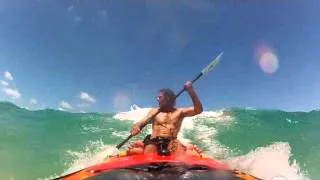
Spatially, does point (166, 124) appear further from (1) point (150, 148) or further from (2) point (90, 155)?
(2) point (90, 155)

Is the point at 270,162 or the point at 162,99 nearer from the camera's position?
the point at 162,99

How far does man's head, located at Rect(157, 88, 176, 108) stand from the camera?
2.20 meters

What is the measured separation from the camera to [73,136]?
2.25 metres

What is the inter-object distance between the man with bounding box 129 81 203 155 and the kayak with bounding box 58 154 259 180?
0.41 feet

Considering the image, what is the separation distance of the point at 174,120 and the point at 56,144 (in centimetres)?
42

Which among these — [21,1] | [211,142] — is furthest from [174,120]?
[21,1]

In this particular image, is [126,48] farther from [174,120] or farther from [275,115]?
[275,115]

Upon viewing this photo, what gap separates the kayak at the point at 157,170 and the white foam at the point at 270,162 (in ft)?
1.06

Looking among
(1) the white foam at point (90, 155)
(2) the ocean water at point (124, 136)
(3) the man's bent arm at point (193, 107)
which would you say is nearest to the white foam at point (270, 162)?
(2) the ocean water at point (124, 136)

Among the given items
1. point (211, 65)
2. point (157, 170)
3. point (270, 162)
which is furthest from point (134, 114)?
point (270, 162)

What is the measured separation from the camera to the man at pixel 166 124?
7.05ft

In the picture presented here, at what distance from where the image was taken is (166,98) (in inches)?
87.4

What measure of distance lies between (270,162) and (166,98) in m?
0.49

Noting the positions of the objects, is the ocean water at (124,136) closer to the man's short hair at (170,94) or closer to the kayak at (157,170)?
the man's short hair at (170,94)
